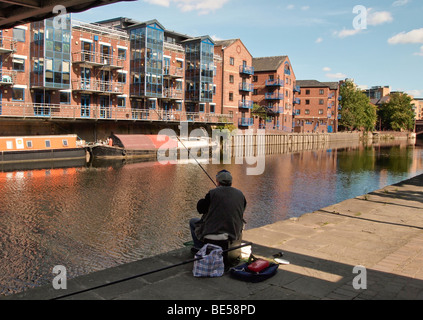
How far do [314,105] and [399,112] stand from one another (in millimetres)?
44546

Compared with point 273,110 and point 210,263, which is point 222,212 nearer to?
point 210,263

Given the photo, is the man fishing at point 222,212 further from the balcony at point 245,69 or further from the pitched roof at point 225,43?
the balcony at point 245,69

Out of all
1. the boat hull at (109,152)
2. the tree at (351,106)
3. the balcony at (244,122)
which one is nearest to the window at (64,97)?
the boat hull at (109,152)

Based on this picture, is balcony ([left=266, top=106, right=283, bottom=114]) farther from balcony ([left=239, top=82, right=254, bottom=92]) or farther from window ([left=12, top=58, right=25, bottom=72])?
window ([left=12, top=58, right=25, bottom=72])

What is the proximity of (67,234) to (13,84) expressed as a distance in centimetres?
2693

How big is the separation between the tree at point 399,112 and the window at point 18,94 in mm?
111495

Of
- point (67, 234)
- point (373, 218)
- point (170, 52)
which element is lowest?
point (67, 234)

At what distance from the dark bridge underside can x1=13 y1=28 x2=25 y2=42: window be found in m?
29.2

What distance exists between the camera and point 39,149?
3158 cm

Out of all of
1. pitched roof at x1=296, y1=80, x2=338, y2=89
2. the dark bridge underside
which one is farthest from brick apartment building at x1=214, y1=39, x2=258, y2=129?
the dark bridge underside

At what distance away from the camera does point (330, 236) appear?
8.79 m

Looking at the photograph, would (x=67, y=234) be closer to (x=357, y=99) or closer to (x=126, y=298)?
(x=126, y=298)
